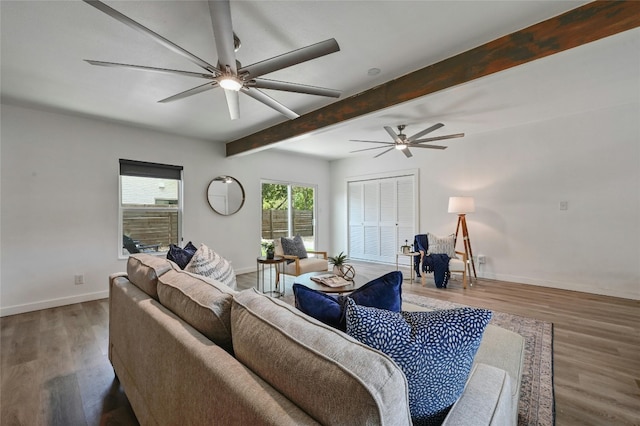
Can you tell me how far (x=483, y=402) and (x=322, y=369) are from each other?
54 cm

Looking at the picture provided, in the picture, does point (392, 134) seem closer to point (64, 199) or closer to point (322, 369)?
point (322, 369)

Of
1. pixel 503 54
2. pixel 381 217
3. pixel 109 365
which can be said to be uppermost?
pixel 503 54

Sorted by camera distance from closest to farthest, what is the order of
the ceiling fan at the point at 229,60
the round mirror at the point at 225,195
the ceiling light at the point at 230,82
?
the ceiling fan at the point at 229,60
the ceiling light at the point at 230,82
the round mirror at the point at 225,195

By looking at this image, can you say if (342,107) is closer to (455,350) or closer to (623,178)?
(455,350)

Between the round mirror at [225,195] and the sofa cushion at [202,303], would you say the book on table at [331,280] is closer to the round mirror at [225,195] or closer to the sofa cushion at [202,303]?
the sofa cushion at [202,303]

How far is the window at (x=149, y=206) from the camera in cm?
422

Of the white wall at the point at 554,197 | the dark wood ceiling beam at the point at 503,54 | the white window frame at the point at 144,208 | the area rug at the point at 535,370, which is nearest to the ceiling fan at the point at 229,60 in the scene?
the dark wood ceiling beam at the point at 503,54

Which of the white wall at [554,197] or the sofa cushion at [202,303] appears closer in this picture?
the sofa cushion at [202,303]

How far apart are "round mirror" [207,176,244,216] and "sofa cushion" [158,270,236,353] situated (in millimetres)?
3832

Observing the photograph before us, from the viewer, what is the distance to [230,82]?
206 cm

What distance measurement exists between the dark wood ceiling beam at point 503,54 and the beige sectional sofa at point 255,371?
2230 mm

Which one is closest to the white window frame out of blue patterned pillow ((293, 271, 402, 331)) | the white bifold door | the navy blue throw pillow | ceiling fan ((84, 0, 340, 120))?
the navy blue throw pillow

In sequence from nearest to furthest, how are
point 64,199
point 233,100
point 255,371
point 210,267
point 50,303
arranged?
point 255,371 → point 210,267 → point 233,100 → point 50,303 → point 64,199

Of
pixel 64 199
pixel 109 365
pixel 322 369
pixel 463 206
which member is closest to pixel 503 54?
pixel 322 369
